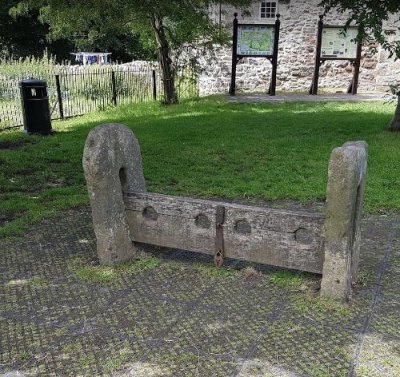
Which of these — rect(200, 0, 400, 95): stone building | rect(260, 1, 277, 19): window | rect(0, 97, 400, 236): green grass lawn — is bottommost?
rect(0, 97, 400, 236): green grass lawn

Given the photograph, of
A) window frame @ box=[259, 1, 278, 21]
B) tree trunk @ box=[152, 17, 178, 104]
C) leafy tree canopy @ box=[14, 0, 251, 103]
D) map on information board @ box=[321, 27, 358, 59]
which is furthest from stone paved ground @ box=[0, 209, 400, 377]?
window frame @ box=[259, 1, 278, 21]

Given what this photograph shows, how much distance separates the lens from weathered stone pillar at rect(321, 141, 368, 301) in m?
3.54

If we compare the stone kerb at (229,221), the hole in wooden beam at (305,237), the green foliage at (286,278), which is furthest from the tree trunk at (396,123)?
the hole in wooden beam at (305,237)

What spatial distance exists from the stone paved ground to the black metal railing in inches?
339

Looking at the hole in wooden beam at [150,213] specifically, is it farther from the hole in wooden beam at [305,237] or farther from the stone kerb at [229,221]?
the hole in wooden beam at [305,237]

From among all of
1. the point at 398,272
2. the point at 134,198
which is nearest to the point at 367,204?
the point at 398,272

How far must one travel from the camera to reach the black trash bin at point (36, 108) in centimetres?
1100

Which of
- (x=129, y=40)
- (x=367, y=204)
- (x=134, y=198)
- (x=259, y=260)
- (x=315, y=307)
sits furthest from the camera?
(x=129, y=40)

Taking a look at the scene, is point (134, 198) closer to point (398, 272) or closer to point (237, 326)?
point (237, 326)

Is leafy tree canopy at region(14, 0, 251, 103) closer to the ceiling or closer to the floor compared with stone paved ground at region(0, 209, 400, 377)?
closer to the ceiling

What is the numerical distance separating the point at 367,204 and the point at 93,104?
10.3 m

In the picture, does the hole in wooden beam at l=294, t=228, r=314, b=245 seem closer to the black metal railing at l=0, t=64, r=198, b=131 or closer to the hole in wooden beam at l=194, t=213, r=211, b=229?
the hole in wooden beam at l=194, t=213, r=211, b=229

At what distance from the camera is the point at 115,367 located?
10.2ft

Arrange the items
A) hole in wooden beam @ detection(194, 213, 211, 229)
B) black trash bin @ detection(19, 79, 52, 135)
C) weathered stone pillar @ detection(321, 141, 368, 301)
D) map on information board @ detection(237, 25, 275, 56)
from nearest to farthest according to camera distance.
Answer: weathered stone pillar @ detection(321, 141, 368, 301), hole in wooden beam @ detection(194, 213, 211, 229), black trash bin @ detection(19, 79, 52, 135), map on information board @ detection(237, 25, 275, 56)
